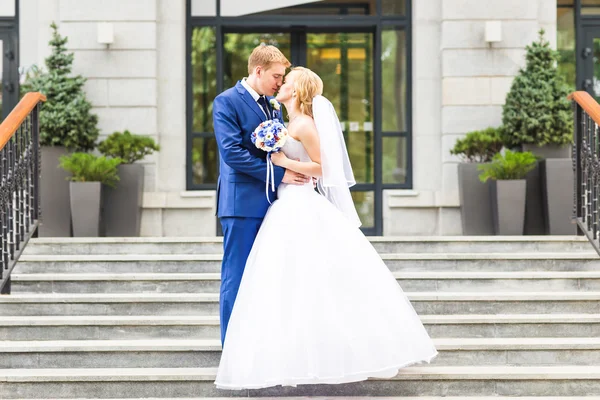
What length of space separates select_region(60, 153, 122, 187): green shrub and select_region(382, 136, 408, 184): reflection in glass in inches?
113

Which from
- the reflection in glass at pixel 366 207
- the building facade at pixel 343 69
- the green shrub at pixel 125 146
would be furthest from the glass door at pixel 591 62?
the green shrub at pixel 125 146

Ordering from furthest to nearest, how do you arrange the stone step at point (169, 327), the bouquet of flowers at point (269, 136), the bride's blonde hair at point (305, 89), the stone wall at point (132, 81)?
the stone wall at point (132, 81) < the stone step at point (169, 327) < the bride's blonde hair at point (305, 89) < the bouquet of flowers at point (269, 136)

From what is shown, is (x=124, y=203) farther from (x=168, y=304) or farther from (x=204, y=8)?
(x=168, y=304)

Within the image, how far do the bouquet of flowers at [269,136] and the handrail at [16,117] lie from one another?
2.09 m

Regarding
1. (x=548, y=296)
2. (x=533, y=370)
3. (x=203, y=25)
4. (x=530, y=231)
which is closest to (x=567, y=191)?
(x=530, y=231)

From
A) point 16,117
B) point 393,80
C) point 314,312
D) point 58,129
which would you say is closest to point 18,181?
point 16,117

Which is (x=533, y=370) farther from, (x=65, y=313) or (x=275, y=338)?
(x=65, y=313)

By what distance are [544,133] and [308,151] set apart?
157 inches

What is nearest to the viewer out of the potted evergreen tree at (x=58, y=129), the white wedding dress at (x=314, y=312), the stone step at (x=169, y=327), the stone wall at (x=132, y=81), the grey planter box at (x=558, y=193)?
the white wedding dress at (x=314, y=312)

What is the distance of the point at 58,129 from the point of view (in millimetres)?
8703

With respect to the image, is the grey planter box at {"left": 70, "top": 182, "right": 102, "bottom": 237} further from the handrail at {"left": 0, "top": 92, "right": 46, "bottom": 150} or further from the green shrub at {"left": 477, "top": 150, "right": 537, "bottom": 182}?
the green shrub at {"left": 477, "top": 150, "right": 537, "bottom": 182}

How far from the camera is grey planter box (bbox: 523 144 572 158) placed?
876cm

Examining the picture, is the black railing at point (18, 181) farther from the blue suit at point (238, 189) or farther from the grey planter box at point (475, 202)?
the grey planter box at point (475, 202)

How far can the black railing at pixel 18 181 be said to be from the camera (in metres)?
6.51
